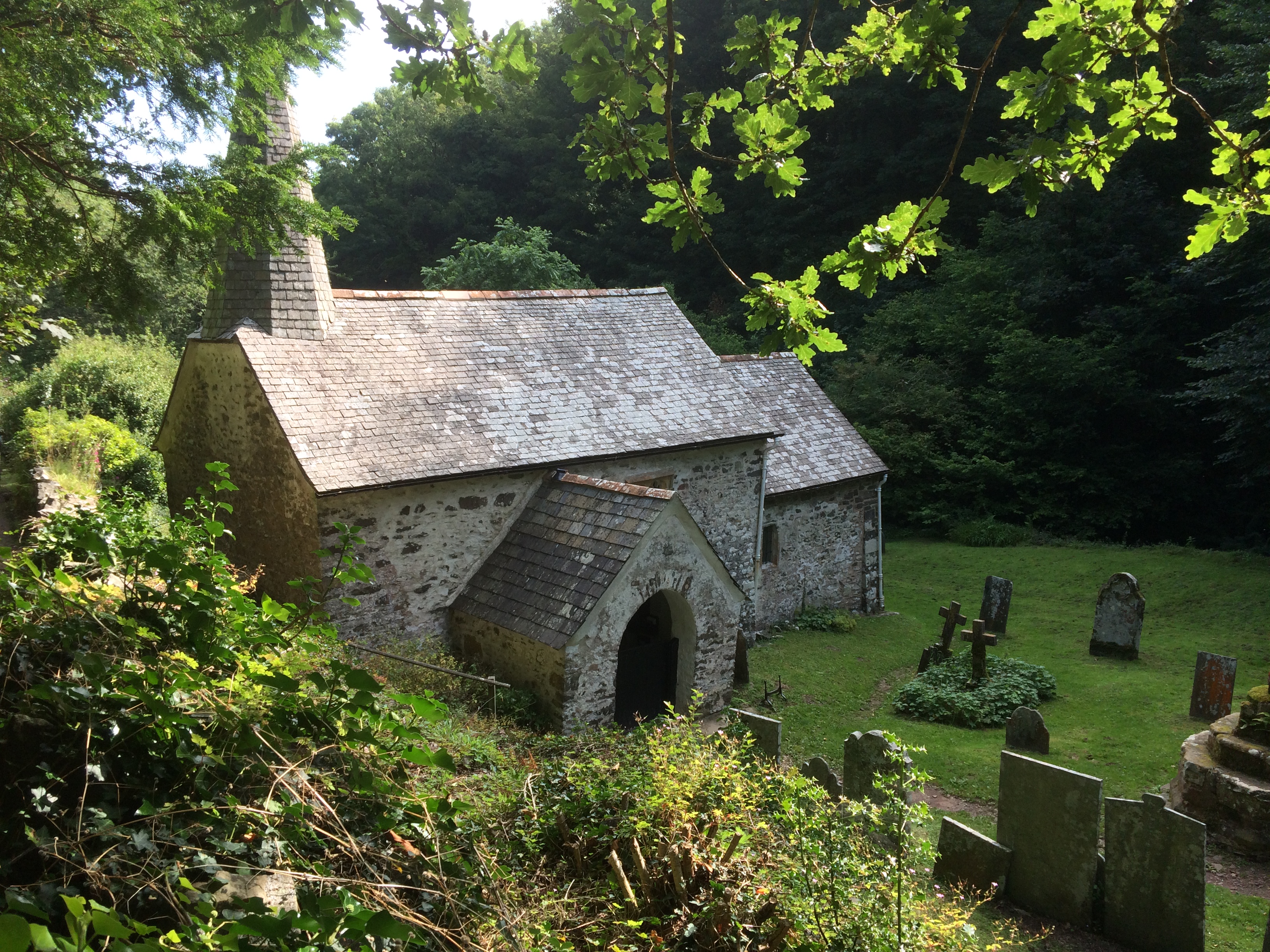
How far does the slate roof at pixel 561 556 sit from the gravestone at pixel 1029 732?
17.1 ft

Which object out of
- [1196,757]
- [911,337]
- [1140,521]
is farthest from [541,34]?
[1196,757]

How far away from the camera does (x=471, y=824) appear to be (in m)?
4.56

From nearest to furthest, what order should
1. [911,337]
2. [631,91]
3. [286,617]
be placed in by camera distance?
1. [631,91]
2. [286,617]
3. [911,337]

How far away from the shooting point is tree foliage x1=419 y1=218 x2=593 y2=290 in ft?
84.4

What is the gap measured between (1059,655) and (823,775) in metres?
9.16

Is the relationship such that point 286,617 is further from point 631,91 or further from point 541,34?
point 541,34

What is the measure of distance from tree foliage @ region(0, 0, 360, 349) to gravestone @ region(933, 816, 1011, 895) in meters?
7.90

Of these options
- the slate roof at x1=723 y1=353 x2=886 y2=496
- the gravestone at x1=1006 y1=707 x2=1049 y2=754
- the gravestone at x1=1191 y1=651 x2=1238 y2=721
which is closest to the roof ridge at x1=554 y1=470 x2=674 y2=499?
the gravestone at x1=1006 y1=707 x2=1049 y2=754

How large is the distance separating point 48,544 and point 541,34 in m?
43.1

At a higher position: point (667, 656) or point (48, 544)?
point (48, 544)

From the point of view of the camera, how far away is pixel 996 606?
615 inches

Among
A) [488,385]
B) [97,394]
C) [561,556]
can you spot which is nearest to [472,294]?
[488,385]

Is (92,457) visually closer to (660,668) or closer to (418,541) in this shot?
(418,541)

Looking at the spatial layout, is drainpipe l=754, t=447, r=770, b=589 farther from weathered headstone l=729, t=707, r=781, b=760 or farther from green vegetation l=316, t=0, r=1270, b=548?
weathered headstone l=729, t=707, r=781, b=760
